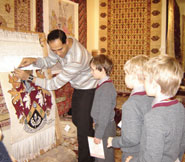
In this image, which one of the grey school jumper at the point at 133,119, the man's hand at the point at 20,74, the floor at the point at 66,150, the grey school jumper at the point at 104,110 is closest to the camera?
the grey school jumper at the point at 133,119

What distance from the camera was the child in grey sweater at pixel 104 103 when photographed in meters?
1.82

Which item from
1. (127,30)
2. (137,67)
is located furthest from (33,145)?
(127,30)

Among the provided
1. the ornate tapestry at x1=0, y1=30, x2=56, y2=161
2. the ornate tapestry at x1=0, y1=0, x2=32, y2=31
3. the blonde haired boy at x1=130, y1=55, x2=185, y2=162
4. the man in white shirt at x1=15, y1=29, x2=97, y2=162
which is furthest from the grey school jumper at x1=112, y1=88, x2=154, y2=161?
the ornate tapestry at x1=0, y1=0, x2=32, y2=31

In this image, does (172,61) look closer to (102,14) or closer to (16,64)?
(16,64)

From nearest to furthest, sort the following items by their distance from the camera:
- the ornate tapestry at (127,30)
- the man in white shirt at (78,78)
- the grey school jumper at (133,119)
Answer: the grey school jumper at (133,119)
the man in white shirt at (78,78)
the ornate tapestry at (127,30)

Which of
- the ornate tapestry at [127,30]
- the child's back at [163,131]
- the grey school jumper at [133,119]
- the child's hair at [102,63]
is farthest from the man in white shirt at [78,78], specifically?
the ornate tapestry at [127,30]

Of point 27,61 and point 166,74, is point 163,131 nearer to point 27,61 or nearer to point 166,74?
point 166,74

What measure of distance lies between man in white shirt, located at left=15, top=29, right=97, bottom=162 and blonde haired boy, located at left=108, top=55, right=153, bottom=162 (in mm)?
849

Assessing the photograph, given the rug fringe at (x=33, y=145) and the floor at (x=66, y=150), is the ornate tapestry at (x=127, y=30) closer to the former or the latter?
the floor at (x=66, y=150)

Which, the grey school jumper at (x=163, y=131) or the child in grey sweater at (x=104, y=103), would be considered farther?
the child in grey sweater at (x=104, y=103)

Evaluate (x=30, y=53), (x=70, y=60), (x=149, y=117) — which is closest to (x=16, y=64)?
(x=30, y=53)

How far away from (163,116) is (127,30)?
161 inches

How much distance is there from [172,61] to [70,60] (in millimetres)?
1233

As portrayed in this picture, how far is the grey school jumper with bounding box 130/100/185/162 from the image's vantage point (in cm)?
102
